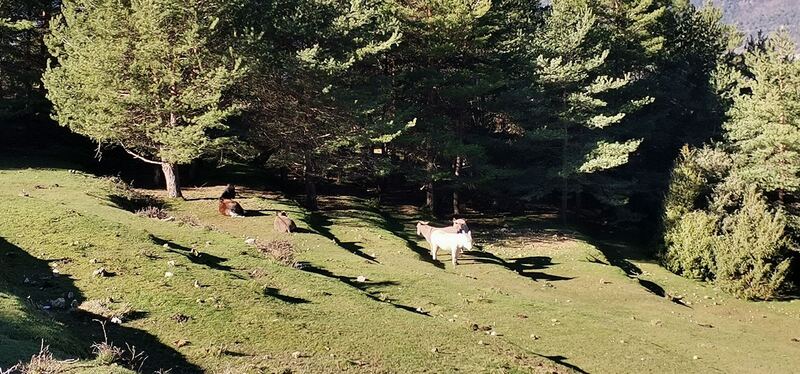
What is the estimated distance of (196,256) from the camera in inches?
769

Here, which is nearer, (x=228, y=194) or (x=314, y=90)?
(x=228, y=194)

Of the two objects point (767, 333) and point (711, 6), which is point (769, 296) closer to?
point (767, 333)

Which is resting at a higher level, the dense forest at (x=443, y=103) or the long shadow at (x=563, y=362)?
the dense forest at (x=443, y=103)

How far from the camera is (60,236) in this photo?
742 inches

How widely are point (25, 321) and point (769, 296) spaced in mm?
31370

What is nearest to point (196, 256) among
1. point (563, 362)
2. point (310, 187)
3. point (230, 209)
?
point (230, 209)

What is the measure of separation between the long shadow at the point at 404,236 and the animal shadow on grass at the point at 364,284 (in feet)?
19.8

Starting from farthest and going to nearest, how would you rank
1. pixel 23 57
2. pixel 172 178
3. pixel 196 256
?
pixel 23 57 < pixel 172 178 < pixel 196 256

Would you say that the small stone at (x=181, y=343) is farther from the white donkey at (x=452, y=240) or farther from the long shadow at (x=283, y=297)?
the white donkey at (x=452, y=240)

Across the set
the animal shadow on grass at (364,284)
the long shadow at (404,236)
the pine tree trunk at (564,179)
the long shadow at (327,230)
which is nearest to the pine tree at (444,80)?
the long shadow at (404,236)

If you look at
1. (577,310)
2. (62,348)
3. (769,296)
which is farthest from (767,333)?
(62,348)

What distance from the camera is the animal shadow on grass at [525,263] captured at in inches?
1123

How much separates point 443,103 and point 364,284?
89.9ft

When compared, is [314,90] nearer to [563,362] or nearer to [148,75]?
[148,75]
